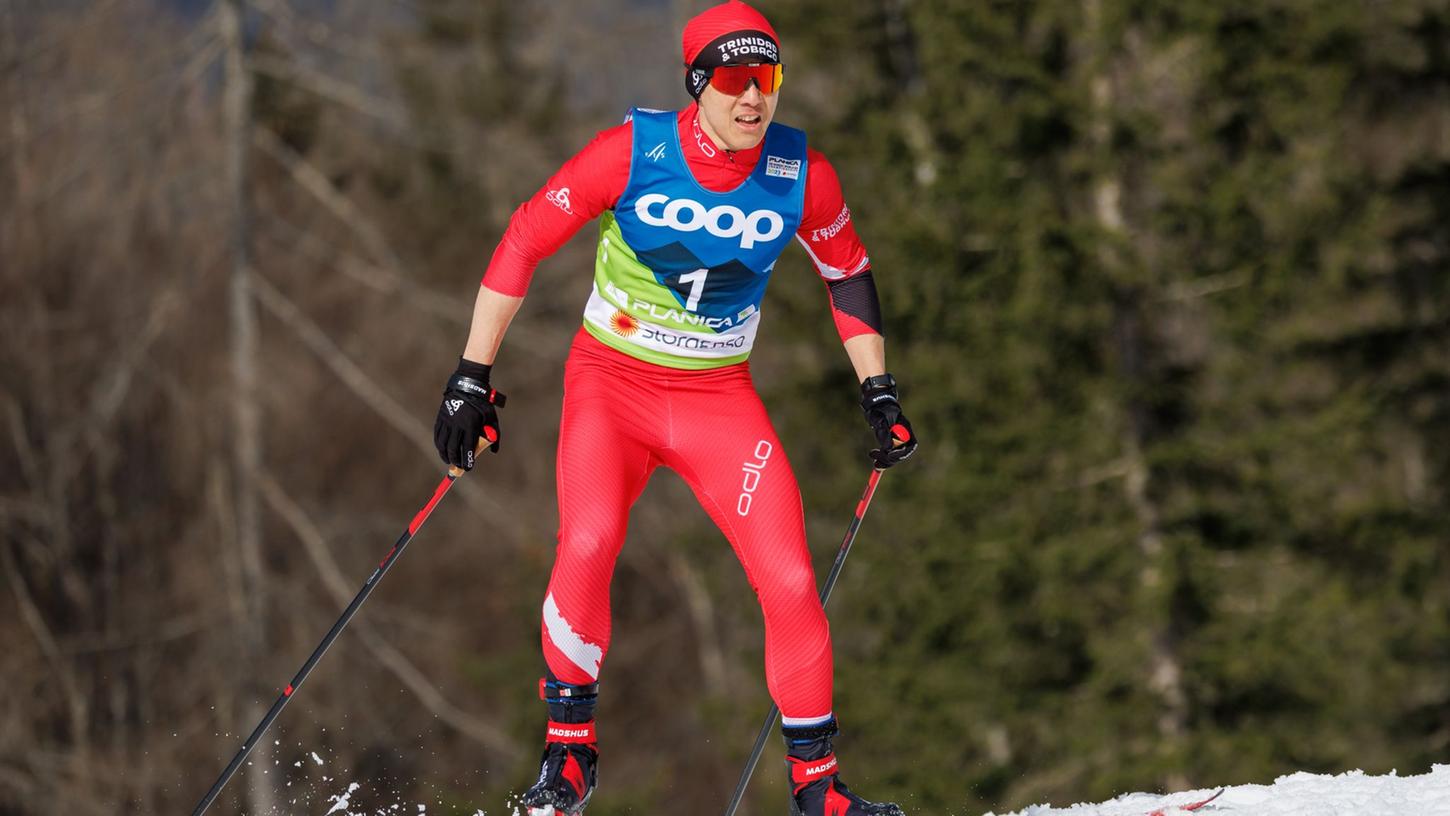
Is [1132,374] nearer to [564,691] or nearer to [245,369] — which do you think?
[245,369]

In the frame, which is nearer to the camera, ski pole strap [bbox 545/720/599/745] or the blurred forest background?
ski pole strap [bbox 545/720/599/745]

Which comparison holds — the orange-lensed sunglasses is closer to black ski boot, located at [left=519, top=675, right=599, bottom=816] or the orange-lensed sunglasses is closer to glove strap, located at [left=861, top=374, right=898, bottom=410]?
glove strap, located at [left=861, top=374, right=898, bottom=410]

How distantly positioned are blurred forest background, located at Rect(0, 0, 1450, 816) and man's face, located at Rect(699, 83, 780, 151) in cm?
986

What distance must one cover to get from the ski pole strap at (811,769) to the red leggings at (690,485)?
0.14 m

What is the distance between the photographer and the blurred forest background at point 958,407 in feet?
46.2

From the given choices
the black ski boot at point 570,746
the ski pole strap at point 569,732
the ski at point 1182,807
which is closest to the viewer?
the black ski boot at point 570,746

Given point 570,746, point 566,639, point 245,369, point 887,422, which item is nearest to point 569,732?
point 570,746

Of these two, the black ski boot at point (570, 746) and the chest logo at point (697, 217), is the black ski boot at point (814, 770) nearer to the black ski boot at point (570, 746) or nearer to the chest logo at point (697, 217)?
the black ski boot at point (570, 746)

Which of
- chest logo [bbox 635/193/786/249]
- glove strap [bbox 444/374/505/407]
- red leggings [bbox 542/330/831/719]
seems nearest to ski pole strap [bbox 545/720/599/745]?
red leggings [bbox 542/330/831/719]

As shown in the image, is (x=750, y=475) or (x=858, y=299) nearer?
(x=750, y=475)

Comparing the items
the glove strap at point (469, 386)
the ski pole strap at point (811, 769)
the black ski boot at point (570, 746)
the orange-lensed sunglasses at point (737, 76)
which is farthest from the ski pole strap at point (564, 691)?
the orange-lensed sunglasses at point (737, 76)

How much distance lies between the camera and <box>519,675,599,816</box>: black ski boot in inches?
→ 180

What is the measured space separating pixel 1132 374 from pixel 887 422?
33.6 ft

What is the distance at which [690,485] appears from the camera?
4723 mm
